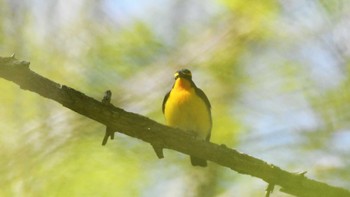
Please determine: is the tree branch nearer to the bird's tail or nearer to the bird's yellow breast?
the bird's tail

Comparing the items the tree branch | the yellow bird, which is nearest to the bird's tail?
the tree branch

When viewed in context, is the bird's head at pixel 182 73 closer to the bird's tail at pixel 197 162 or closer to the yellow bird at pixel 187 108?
the bird's tail at pixel 197 162

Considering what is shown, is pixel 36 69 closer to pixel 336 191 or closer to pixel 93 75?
pixel 93 75

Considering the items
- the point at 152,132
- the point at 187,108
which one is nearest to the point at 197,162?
the point at 152,132

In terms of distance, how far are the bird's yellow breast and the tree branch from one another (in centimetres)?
259

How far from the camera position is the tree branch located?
3146mm

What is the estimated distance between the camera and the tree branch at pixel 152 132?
3.15 m

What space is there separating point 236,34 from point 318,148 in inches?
46.0

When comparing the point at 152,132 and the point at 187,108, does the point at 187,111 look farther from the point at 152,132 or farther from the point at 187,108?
the point at 152,132

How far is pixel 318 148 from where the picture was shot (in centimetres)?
294

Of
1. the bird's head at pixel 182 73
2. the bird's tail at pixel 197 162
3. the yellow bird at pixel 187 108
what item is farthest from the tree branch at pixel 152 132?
the yellow bird at pixel 187 108

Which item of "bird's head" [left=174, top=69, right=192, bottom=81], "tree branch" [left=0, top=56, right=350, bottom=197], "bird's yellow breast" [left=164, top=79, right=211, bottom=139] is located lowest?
"tree branch" [left=0, top=56, right=350, bottom=197]

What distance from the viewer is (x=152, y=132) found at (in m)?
3.52

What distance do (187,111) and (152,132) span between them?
331 centimetres
